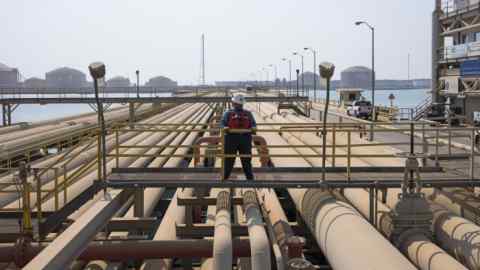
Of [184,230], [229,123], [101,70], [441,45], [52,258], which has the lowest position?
[184,230]

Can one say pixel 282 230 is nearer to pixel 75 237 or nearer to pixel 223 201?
pixel 223 201

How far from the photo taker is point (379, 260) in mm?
7750

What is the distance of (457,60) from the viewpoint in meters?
43.3

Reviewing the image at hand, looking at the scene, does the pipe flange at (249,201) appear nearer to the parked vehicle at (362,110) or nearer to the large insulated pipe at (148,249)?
the large insulated pipe at (148,249)

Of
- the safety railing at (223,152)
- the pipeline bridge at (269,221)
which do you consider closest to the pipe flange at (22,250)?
the pipeline bridge at (269,221)

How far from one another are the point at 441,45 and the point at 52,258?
45.1m

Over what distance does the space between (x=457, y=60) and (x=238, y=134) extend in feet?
120

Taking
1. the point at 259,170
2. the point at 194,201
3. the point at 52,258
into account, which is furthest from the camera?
the point at 194,201

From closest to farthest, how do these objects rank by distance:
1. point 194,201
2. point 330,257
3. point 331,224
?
point 330,257, point 331,224, point 194,201

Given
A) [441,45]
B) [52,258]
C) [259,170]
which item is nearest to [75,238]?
[52,258]

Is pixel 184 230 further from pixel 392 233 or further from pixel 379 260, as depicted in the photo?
pixel 379 260

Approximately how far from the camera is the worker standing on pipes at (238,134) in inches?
433

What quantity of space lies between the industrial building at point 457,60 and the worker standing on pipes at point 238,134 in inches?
1198

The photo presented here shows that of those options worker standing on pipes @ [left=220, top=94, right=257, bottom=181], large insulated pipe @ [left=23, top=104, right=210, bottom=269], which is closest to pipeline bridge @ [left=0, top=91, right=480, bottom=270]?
large insulated pipe @ [left=23, top=104, right=210, bottom=269]
